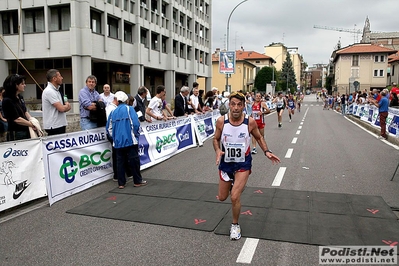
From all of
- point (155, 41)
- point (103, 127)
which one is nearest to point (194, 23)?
point (155, 41)

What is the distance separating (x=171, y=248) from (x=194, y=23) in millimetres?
42730

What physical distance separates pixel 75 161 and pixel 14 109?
55.7 inches

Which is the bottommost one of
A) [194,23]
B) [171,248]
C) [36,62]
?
[171,248]

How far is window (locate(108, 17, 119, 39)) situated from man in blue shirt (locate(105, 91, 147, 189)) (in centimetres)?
2291

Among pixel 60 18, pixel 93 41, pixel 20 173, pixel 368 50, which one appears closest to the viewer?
pixel 20 173

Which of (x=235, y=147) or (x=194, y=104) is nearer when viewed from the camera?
(x=235, y=147)

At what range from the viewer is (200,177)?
7.86 m

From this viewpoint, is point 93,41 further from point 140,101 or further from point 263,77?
point 263,77

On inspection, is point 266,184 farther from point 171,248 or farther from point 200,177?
point 171,248

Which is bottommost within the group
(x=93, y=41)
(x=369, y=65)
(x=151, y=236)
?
(x=151, y=236)

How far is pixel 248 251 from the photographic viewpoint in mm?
4160

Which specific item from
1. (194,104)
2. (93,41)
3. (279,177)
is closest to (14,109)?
(279,177)

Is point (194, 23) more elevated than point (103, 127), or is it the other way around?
point (194, 23)

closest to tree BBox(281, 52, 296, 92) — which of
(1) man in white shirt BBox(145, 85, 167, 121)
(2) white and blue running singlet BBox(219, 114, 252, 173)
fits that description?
(1) man in white shirt BBox(145, 85, 167, 121)
